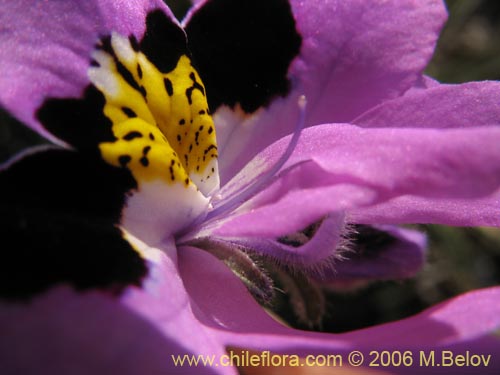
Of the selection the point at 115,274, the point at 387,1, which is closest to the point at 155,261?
the point at 115,274

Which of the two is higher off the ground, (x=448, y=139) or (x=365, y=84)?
(x=448, y=139)

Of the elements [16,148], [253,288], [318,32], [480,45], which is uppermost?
[318,32]

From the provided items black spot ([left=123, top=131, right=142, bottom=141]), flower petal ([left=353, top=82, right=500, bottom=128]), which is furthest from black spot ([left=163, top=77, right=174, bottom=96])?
flower petal ([left=353, top=82, right=500, bottom=128])

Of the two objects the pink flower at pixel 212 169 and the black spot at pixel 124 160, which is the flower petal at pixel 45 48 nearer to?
the pink flower at pixel 212 169

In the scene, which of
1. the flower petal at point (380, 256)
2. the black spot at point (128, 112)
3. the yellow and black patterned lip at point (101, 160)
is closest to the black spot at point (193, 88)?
the yellow and black patterned lip at point (101, 160)

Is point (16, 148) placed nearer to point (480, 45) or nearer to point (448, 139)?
point (448, 139)

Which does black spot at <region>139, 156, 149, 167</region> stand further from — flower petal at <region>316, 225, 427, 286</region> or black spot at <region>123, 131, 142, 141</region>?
flower petal at <region>316, 225, 427, 286</region>
